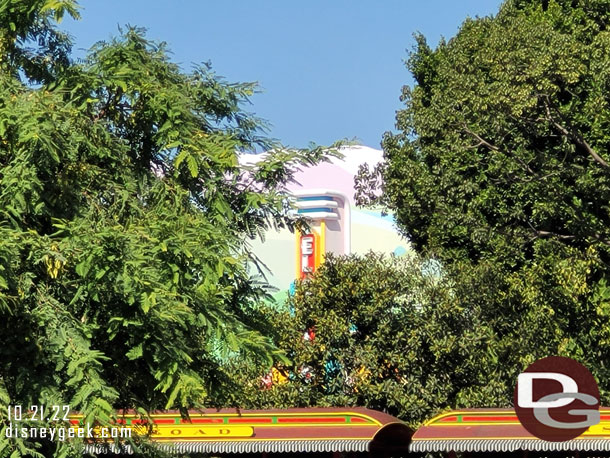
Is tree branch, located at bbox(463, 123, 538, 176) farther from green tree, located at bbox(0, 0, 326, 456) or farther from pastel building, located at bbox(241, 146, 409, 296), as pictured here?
green tree, located at bbox(0, 0, 326, 456)

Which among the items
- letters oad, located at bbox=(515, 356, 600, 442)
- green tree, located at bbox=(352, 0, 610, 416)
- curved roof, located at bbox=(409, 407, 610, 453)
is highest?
green tree, located at bbox=(352, 0, 610, 416)

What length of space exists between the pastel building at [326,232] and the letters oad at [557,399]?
9.48 metres

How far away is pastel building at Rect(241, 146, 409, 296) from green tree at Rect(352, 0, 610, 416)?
6913 mm

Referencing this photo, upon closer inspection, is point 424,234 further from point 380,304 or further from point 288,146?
point 288,146

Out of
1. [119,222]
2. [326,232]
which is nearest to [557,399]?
[326,232]

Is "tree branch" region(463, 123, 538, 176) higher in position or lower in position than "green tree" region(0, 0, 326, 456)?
higher

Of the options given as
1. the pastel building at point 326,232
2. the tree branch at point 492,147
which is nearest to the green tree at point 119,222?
the tree branch at point 492,147

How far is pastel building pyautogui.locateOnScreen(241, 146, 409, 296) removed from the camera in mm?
33438

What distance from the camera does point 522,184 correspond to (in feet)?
73.8

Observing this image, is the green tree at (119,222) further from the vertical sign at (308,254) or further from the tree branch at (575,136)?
the vertical sign at (308,254)

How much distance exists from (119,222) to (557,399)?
14.8 m

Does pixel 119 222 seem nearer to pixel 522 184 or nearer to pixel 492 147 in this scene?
pixel 492 147

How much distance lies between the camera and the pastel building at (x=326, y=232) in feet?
110

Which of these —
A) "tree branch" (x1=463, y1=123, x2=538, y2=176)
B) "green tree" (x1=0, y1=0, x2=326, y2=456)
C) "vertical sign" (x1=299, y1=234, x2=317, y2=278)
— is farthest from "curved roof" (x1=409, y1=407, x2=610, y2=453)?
"vertical sign" (x1=299, y1=234, x2=317, y2=278)
